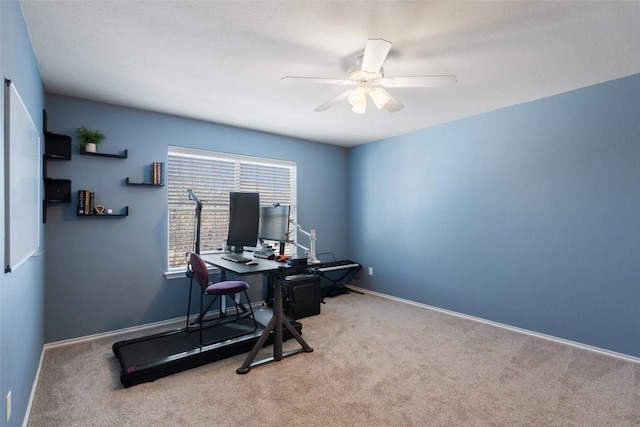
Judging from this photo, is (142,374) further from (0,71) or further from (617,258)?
(617,258)

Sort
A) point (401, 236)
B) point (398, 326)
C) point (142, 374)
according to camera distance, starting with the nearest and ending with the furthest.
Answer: point (142, 374) → point (398, 326) → point (401, 236)

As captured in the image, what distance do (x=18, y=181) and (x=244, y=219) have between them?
1857 millimetres

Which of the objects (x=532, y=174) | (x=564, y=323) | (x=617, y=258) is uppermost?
(x=532, y=174)

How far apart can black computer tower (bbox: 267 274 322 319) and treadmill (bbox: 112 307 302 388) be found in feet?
1.99

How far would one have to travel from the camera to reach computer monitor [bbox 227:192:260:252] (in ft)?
10.6

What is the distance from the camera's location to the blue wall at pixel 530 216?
2.82 m

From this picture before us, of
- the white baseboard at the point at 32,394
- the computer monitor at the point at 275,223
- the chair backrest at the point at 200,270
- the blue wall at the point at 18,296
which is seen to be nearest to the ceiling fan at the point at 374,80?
the computer monitor at the point at 275,223

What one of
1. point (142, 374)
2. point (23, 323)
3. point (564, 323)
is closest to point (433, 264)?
point (564, 323)

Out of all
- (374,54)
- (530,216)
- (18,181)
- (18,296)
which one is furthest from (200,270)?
(530,216)

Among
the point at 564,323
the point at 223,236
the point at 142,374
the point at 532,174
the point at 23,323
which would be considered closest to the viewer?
the point at 23,323

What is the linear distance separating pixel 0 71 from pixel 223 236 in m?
2.92

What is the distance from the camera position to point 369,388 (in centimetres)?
230

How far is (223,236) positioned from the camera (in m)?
4.16

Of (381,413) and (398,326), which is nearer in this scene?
(381,413)
